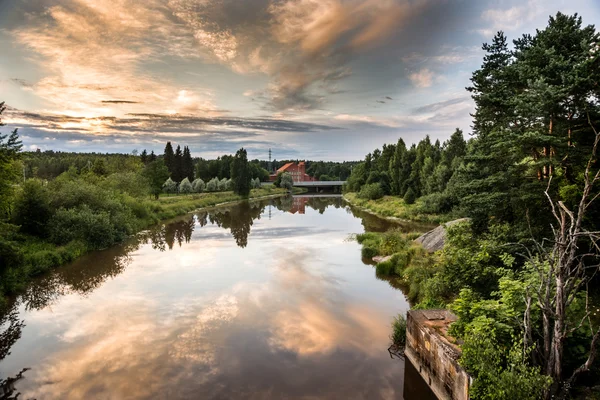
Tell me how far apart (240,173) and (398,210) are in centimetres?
3366

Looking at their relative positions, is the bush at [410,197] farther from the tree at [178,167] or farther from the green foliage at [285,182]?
the green foliage at [285,182]

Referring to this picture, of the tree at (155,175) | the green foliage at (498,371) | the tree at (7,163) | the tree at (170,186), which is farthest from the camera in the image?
the tree at (170,186)

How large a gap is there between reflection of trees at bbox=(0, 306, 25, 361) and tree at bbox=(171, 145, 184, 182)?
201 feet

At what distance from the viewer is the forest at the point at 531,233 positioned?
6.15 m

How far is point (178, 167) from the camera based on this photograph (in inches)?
2896

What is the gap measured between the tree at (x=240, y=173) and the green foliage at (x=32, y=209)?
143 feet

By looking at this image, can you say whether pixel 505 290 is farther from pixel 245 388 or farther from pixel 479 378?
pixel 245 388

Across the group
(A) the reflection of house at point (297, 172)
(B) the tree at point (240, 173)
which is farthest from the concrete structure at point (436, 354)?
(A) the reflection of house at point (297, 172)

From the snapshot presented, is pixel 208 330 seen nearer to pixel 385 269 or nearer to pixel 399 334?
pixel 399 334

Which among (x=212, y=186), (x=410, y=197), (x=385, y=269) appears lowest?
(x=385, y=269)

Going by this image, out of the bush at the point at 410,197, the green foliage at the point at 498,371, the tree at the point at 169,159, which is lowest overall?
the green foliage at the point at 498,371

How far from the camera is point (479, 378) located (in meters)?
6.38

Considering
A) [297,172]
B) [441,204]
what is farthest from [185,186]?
[297,172]

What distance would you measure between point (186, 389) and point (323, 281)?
9477 mm
